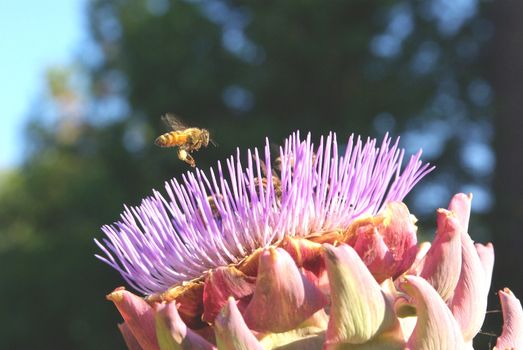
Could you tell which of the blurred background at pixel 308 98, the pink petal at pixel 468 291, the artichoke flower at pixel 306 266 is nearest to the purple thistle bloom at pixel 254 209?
the artichoke flower at pixel 306 266

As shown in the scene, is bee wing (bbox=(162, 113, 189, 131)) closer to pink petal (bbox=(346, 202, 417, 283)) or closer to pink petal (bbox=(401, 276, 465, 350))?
pink petal (bbox=(346, 202, 417, 283))

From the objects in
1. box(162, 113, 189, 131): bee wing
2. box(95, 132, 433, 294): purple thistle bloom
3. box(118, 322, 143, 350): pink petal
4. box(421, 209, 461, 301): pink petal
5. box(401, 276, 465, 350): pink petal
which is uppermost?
box(162, 113, 189, 131): bee wing

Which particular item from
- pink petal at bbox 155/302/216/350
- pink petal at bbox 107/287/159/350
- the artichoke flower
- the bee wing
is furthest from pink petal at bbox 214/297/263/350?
the bee wing

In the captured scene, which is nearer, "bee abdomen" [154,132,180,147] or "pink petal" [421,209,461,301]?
"pink petal" [421,209,461,301]

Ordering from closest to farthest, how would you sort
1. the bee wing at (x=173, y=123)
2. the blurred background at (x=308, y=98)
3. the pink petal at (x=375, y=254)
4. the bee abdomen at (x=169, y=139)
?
1. the pink petal at (x=375, y=254)
2. the bee abdomen at (x=169, y=139)
3. the bee wing at (x=173, y=123)
4. the blurred background at (x=308, y=98)

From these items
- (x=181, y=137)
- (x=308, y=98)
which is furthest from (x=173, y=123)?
(x=308, y=98)

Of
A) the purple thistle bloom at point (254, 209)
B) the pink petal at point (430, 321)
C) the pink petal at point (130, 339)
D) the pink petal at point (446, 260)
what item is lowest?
the pink petal at point (430, 321)

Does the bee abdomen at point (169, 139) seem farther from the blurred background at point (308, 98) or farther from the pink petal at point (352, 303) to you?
the blurred background at point (308, 98)

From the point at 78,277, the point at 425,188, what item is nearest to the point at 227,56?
the point at 425,188

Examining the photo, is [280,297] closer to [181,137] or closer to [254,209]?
[254,209]
